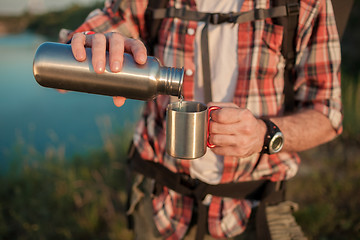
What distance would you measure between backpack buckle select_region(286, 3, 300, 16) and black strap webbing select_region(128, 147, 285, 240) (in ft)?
2.84

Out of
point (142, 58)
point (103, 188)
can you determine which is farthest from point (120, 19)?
point (103, 188)

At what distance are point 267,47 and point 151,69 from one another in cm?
67

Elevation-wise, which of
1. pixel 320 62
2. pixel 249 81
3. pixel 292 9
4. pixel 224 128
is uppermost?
pixel 292 9

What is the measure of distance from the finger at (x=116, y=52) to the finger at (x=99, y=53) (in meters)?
0.03

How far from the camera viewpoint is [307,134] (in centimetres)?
149

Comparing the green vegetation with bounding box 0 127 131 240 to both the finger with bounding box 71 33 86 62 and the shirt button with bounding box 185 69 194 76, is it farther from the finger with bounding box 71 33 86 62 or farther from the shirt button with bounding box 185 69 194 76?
the finger with bounding box 71 33 86 62

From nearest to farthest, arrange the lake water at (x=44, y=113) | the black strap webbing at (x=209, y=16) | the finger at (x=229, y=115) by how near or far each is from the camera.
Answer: the finger at (x=229, y=115)
the black strap webbing at (x=209, y=16)
the lake water at (x=44, y=113)

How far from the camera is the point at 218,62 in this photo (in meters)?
1.51

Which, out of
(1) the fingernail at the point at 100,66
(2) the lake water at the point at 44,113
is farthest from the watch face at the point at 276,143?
(2) the lake water at the point at 44,113

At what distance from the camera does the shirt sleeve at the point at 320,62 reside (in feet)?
4.64

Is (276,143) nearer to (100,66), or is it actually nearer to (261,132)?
(261,132)

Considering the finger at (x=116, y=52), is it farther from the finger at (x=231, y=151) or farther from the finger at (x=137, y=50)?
the finger at (x=231, y=151)

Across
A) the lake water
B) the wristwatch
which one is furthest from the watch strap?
the lake water

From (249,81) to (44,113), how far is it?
7.80 m
